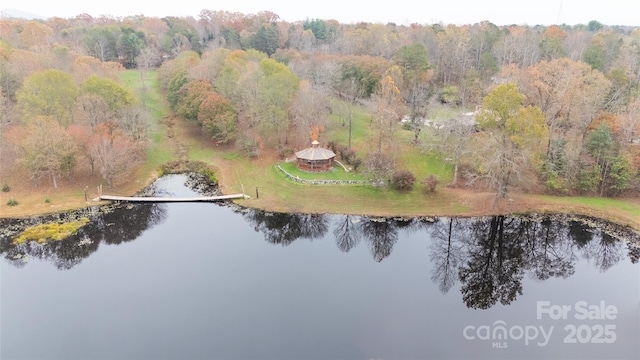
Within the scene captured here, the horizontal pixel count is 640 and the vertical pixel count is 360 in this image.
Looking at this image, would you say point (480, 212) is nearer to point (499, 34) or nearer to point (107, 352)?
point (107, 352)

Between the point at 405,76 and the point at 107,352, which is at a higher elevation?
the point at 405,76

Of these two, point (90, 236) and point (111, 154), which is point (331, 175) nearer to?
point (111, 154)

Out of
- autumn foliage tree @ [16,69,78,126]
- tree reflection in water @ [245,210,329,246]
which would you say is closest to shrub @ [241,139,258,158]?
tree reflection in water @ [245,210,329,246]

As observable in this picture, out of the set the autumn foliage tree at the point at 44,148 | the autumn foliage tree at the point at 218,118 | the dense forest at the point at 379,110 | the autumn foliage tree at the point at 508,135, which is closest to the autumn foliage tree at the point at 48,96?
the dense forest at the point at 379,110

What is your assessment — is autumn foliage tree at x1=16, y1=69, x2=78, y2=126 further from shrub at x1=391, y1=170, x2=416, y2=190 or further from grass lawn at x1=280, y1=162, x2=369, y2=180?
shrub at x1=391, y1=170, x2=416, y2=190

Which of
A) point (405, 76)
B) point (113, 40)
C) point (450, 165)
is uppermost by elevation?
point (113, 40)

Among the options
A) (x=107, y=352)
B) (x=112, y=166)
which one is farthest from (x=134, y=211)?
(x=107, y=352)
